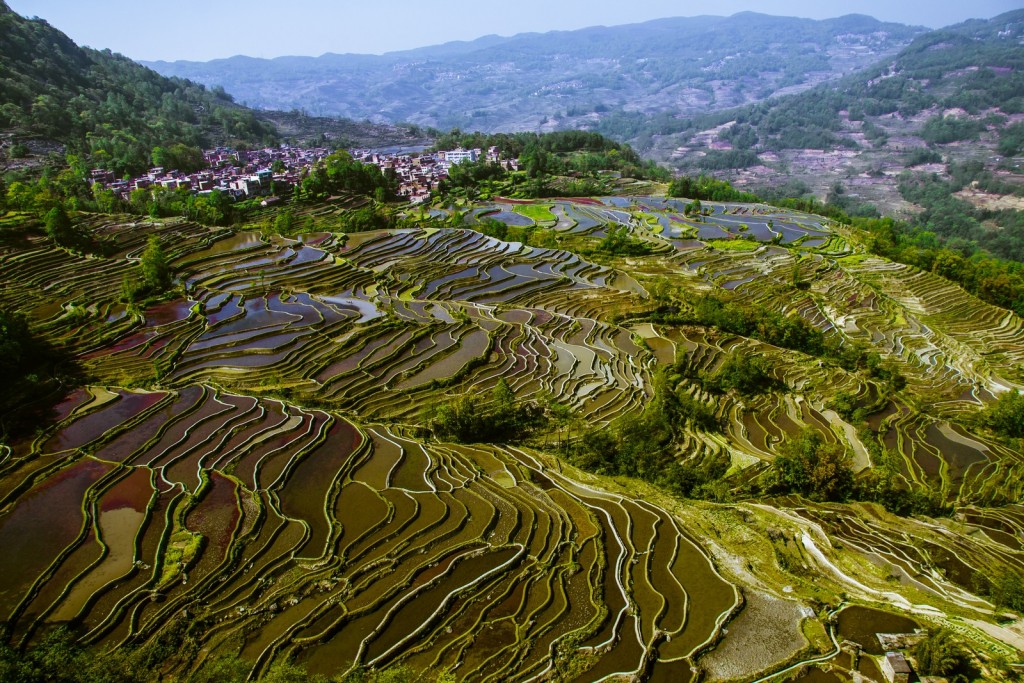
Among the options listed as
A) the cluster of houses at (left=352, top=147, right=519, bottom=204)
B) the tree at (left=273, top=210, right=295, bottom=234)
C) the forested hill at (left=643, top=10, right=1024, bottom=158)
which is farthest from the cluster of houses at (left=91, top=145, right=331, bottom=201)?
the forested hill at (left=643, top=10, right=1024, bottom=158)

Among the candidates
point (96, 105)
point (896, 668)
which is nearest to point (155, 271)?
point (896, 668)

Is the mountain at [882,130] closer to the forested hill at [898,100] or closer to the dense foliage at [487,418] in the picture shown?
the forested hill at [898,100]

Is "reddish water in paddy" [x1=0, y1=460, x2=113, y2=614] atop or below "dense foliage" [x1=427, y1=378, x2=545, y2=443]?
atop

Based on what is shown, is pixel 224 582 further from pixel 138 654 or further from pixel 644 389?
pixel 644 389

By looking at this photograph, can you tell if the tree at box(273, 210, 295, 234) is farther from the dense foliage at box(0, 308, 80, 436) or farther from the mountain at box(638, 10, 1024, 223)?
the mountain at box(638, 10, 1024, 223)

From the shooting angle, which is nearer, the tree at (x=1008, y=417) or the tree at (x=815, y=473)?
the tree at (x=815, y=473)

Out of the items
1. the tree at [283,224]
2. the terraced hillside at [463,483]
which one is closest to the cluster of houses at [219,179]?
the tree at [283,224]
